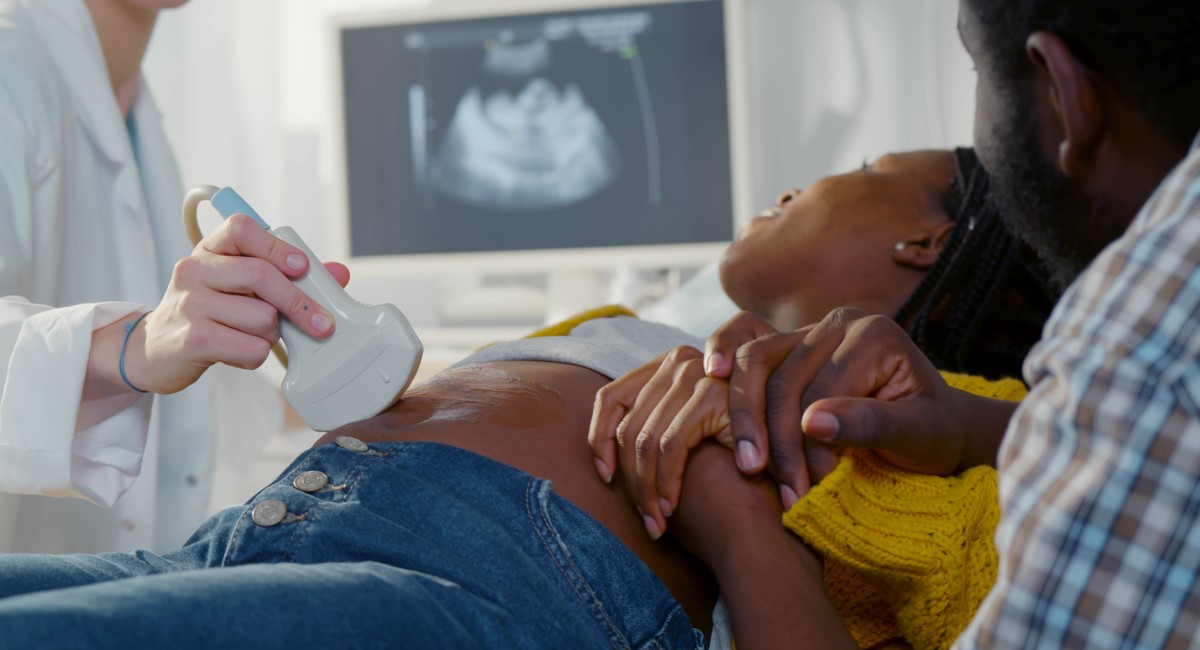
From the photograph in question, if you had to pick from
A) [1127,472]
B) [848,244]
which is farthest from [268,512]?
[848,244]

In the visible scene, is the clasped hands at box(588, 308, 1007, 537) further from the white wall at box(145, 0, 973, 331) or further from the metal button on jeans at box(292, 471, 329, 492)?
the white wall at box(145, 0, 973, 331)

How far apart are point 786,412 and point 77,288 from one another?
107cm

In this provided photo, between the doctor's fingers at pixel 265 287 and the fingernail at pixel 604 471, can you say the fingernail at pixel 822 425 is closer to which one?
the fingernail at pixel 604 471

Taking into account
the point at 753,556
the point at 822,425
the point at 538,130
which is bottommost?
the point at 753,556

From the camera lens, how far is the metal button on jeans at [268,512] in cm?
68

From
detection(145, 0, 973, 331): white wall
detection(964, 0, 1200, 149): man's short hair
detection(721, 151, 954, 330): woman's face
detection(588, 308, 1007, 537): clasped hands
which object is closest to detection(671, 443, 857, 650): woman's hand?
detection(588, 308, 1007, 537): clasped hands

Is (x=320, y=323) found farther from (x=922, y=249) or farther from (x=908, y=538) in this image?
(x=922, y=249)

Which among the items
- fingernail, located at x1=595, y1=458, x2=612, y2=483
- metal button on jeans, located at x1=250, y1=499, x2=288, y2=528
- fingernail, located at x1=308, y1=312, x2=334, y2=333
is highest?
fingernail, located at x1=308, y1=312, x2=334, y2=333

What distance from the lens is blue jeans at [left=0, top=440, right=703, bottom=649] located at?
1.59ft

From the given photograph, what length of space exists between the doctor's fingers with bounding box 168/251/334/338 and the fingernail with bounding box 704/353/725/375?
0.94 feet

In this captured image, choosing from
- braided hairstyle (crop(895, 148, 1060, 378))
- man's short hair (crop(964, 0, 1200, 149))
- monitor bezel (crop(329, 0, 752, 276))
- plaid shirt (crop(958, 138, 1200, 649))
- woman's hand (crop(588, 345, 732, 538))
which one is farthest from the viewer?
monitor bezel (crop(329, 0, 752, 276))

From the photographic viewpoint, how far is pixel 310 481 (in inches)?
28.2

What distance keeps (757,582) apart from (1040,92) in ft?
1.18

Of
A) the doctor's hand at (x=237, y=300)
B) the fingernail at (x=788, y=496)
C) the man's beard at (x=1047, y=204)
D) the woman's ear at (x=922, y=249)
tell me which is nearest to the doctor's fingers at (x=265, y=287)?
the doctor's hand at (x=237, y=300)
